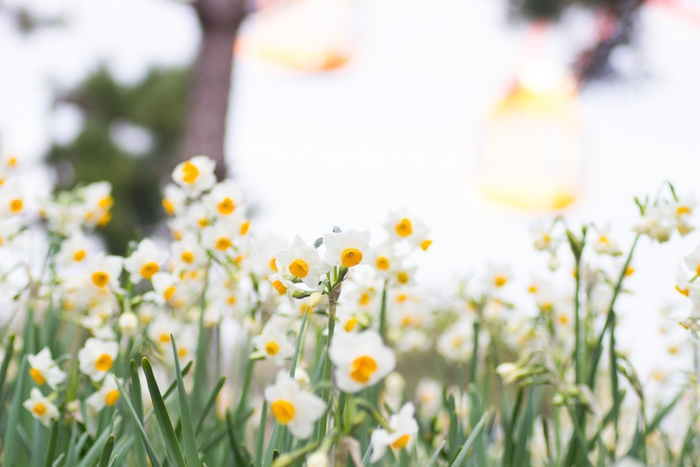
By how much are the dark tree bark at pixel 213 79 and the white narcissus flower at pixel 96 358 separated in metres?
2.56

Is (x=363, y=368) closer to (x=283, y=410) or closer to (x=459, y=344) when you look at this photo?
(x=283, y=410)

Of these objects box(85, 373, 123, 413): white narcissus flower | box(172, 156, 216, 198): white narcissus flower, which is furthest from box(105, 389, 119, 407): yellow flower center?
box(172, 156, 216, 198): white narcissus flower

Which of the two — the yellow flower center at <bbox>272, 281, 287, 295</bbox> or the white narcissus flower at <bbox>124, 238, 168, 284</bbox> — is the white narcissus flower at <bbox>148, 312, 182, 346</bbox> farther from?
the yellow flower center at <bbox>272, 281, 287, 295</bbox>

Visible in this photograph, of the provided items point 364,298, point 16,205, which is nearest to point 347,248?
point 364,298

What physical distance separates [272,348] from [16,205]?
1.84 feet

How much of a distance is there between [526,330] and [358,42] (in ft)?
9.51

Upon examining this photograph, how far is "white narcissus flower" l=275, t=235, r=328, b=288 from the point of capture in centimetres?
56

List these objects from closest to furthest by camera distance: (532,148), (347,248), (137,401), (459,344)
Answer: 1. (347,248)
2. (137,401)
3. (459,344)
4. (532,148)

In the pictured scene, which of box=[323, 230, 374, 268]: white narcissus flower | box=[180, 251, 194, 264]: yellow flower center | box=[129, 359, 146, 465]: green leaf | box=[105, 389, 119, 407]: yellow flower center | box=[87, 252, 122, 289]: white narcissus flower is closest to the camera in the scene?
box=[323, 230, 374, 268]: white narcissus flower

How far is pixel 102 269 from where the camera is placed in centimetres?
85

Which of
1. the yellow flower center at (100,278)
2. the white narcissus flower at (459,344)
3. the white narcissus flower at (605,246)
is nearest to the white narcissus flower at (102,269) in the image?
the yellow flower center at (100,278)

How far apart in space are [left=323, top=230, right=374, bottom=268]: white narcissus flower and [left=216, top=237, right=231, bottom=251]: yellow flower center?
391mm

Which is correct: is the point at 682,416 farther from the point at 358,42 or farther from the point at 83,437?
the point at 358,42

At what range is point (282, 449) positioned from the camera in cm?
63
